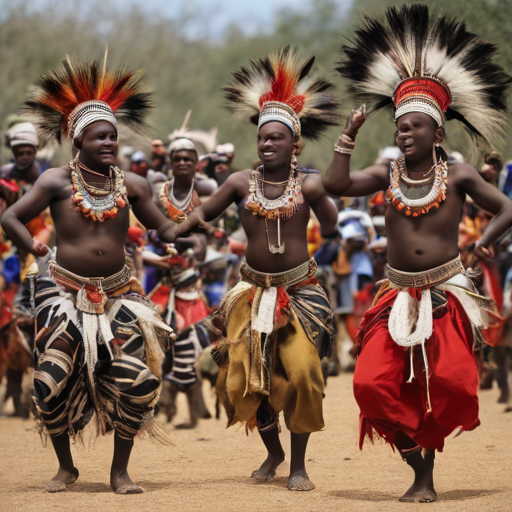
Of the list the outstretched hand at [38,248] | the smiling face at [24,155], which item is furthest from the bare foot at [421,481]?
the smiling face at [24,155]

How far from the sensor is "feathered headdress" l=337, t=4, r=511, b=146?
600 cm

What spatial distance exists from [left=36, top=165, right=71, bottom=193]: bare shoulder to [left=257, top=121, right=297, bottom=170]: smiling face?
1172mm

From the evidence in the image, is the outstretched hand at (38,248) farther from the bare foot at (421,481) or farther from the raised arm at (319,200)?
the bare foot at (421,481)

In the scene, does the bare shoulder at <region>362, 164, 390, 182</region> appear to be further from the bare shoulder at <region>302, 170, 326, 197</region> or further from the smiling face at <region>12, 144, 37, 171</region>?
the smiling face at <region>12, 144, 37, 171</region>

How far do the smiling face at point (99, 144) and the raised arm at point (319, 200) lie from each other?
1.19 m

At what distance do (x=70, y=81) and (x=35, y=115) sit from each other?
0.36 meters

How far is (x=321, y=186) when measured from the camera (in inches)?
252

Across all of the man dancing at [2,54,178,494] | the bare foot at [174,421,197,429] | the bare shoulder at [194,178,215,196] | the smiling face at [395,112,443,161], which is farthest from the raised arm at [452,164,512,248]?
the bare foot at [174,421,197,429]

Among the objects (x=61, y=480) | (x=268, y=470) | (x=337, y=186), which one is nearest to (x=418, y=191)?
(x=337, y=186)

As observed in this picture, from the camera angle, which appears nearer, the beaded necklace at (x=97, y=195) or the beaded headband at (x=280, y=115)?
the beaded necklace at (x=97, y=195)

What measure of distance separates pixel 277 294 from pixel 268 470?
43.8 inches

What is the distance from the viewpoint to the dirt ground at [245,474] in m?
5.57

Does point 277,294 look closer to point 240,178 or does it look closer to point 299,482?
point 240,178

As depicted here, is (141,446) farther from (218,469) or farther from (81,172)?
(81,172)
